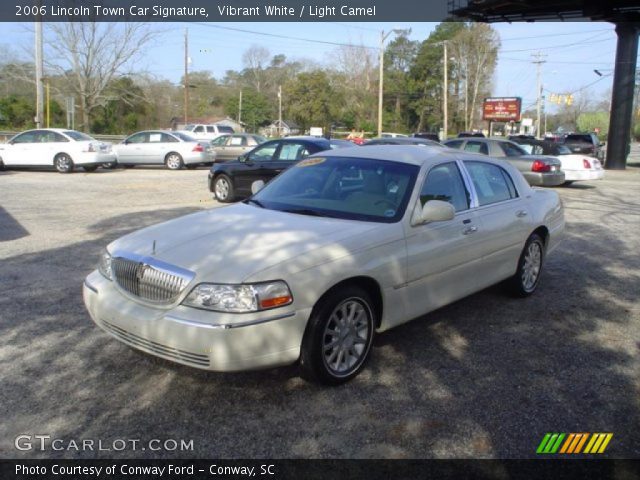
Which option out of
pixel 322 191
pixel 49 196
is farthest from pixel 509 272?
pixel 49 196

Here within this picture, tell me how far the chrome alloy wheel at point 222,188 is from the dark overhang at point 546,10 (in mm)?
22015

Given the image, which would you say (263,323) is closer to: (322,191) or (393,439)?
(393,439)

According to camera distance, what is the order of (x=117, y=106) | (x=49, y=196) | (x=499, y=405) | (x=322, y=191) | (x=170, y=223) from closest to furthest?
1. (x=499, y=405)
2. (x=170, y=223)
3. (x=322, y=191)
4. (x=49, y=196)
5. (x=117, y=106)

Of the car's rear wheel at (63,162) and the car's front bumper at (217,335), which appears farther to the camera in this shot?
the car's rear wheel at (63,162)

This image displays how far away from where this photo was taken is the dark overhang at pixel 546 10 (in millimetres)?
26547

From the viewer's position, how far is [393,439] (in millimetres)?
3244

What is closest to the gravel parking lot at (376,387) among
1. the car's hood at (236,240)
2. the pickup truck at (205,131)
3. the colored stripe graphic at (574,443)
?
the colored stripe graphic at (574,443)

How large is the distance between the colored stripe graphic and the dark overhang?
2776cm

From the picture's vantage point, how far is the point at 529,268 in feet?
19.5

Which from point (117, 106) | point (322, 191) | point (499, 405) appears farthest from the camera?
point (117, 106)

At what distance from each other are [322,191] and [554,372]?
2.24 metres

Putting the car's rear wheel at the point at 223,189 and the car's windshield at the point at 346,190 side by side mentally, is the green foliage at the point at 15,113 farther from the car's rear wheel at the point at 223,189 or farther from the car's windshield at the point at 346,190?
the car's windshield at the point at 346,190

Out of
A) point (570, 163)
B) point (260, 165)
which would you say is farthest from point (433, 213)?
point (570, 163)

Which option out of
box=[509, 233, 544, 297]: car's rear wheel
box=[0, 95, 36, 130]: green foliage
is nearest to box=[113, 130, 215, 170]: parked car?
box=[509, 233, 544, 297]: car's rear wheel
